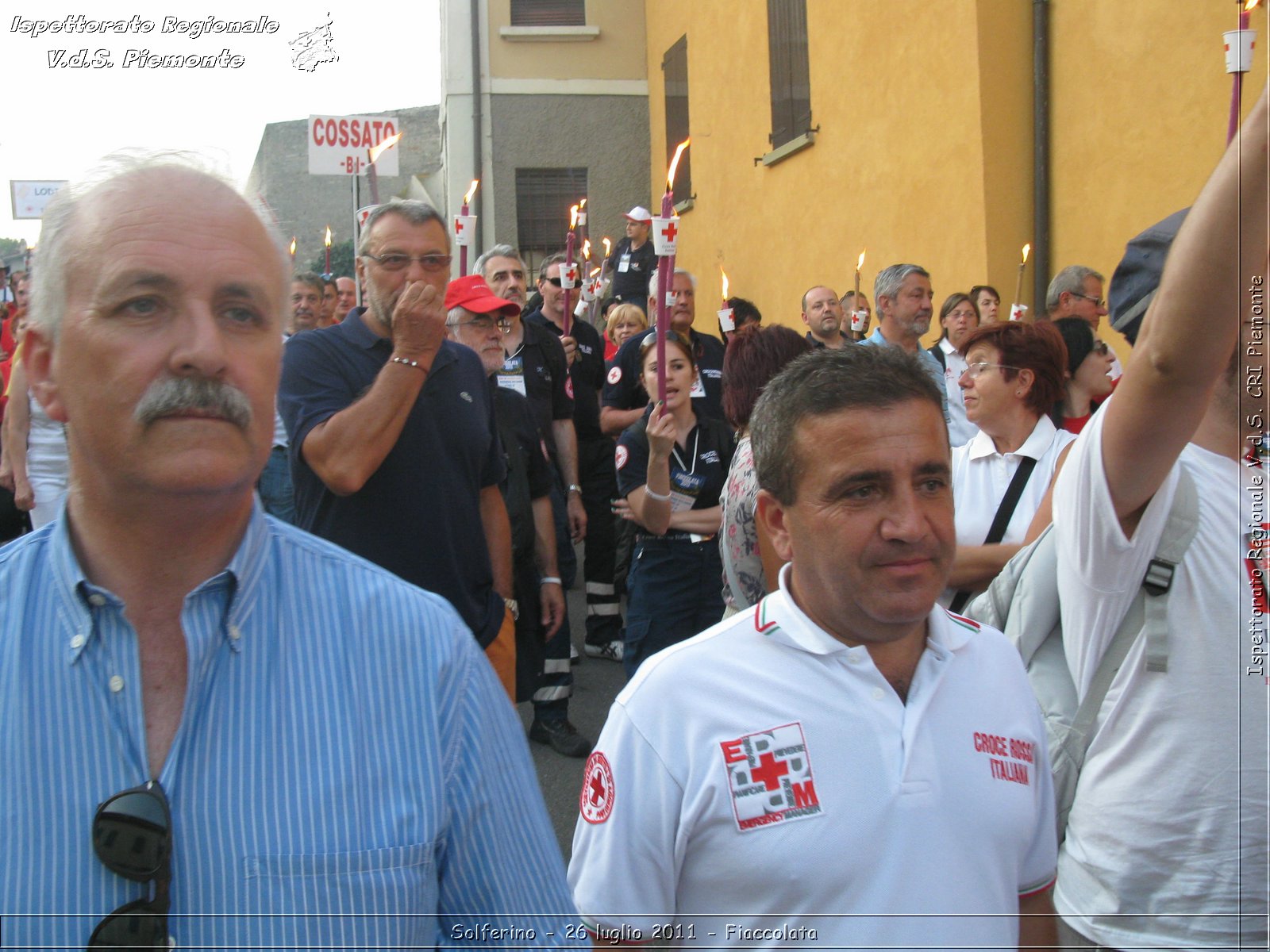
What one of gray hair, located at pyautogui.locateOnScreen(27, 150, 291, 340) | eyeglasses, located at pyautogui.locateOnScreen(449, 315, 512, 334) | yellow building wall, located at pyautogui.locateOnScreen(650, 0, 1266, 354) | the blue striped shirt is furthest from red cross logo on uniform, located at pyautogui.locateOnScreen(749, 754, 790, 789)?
yellow building wall, located at pyautogui.locateOnScreen(650, 0, 1266, 354)

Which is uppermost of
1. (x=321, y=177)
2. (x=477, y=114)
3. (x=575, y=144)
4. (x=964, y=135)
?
(x=321, y=177)

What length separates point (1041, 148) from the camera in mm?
9594

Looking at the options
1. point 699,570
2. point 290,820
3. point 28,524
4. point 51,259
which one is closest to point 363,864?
point 290,820

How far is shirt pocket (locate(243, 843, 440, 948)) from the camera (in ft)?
4.48

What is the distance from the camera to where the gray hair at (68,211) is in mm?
1554

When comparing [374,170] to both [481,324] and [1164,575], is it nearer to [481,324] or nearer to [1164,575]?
[481,324]

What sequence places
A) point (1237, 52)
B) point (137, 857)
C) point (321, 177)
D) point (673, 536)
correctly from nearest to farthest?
point (137, 857), point (1237, 52), point (673, 536), point (321, 177)

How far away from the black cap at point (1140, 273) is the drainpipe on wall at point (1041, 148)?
757 centimetres

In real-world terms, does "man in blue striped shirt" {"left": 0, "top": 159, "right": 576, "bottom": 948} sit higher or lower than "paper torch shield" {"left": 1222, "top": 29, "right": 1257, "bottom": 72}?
lower

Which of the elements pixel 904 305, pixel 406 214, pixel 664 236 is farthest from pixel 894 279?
pixel 406 214

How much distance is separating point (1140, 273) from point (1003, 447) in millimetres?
1502

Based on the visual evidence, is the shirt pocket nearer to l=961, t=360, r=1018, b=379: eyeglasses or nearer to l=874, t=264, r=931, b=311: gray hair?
l=961, t=360, r=1018, b=379: eyeglasses

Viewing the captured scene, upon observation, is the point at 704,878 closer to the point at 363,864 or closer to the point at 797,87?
the point at 363,864

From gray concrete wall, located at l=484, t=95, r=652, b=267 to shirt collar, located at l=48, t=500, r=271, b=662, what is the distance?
17818mm
